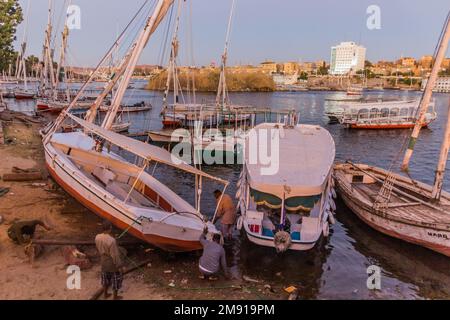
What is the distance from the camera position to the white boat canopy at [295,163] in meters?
13.4

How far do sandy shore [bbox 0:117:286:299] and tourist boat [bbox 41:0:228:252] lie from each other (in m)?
0.70

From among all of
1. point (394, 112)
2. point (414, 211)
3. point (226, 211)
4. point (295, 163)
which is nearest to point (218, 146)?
point (295, 163)

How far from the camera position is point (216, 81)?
174 m

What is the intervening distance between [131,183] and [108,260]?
24.6 feet

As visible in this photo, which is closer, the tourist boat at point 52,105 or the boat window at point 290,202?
the boat window at point 290,202

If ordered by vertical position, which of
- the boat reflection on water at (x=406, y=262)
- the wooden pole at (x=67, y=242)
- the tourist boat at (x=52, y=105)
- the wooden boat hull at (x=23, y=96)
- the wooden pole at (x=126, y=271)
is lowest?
the boat reflection on water at (x=406, y=262)

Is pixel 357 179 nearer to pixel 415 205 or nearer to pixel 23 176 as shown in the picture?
pixel 415 205

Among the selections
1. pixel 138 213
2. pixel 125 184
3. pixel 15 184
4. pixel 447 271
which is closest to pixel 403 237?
pixel 447 271

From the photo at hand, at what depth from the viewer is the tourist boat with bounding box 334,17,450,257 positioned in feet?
46.1

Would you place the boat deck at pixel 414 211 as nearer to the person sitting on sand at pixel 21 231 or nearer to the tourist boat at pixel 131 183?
the tourist boat at pixel 131 183

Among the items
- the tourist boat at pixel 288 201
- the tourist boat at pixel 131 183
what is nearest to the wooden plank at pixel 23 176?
the tourist boat at pixel 131 183

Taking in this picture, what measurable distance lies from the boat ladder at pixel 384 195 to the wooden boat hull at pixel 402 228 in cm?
27

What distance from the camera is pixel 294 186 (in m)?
13.3

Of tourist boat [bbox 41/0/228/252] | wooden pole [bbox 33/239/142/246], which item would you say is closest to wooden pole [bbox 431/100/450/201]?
tourist boat [bbox 41/0/228/252]
